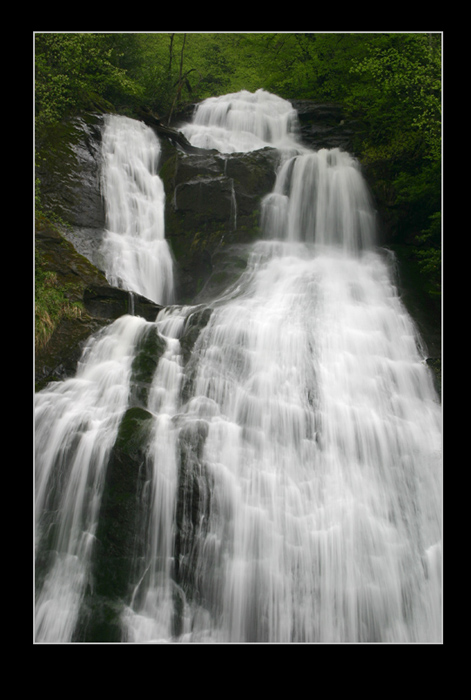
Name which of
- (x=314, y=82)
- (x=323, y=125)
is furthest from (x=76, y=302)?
(x=314, y=82)

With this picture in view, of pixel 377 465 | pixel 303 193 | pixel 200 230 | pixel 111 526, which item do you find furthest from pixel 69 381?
pixel 303 193

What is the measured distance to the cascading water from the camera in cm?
510

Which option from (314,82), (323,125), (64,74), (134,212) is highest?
(314,82)

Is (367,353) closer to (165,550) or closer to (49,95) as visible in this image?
(165,550)

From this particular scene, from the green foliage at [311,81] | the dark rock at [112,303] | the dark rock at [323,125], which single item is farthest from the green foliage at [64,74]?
the dark rock at [323,125]

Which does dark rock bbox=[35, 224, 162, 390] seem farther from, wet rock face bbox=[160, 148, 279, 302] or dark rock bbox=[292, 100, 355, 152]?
dark rock bbox=[292, 100, 355, 152]

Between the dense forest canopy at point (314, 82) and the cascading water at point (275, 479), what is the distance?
3.16 meters

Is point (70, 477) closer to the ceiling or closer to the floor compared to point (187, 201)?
closer to the floor

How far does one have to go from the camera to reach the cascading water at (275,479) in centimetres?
510

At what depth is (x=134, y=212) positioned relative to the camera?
11.0 metres

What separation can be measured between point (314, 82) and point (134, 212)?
9161 millimetres

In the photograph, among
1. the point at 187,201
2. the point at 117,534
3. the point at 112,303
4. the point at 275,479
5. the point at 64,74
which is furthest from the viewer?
the point at 64,74

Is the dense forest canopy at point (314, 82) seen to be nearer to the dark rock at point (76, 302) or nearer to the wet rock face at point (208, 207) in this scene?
the dark rock at point (76, 302)

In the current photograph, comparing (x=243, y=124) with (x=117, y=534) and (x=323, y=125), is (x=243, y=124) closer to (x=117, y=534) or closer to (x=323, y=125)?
(x=323, y=125)
